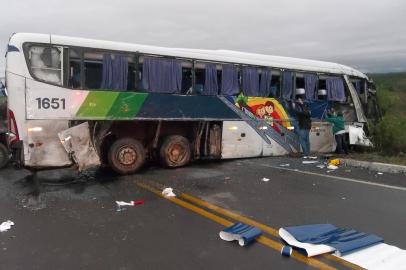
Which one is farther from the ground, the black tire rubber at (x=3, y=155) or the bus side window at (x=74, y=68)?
the bus side window at (x=74, y=68)

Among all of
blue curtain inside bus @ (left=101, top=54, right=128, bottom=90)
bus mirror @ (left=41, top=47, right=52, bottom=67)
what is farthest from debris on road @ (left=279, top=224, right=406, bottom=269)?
bus mirror @ (left=41, top=47, right=52, bottom=67)

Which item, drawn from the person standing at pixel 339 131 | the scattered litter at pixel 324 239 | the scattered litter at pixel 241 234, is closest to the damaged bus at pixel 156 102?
the person standing at pixel 339 131

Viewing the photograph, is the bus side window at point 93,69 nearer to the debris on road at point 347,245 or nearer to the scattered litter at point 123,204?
the scattered litter at point 123,204

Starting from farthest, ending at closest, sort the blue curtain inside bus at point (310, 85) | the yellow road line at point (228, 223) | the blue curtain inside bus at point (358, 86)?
the blue curtain inside bus at point (358, 86) < the blue curtain inside bus at point (310, 85) < the yellow road line at point (228, 223)

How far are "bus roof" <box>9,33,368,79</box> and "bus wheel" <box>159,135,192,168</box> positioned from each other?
2147 millimetres

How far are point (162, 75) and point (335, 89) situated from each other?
6332 millimetres

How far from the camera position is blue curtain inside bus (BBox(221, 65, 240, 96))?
468 inches

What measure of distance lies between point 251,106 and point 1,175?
6790 millimetres

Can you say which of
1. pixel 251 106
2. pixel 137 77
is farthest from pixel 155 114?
pixel 251 106

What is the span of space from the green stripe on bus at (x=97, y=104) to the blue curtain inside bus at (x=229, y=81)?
322 centimetres

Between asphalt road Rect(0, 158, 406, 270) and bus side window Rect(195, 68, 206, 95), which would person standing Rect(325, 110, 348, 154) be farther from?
bus side window Rect(195, 68, 206, 95)

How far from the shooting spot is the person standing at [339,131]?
548 inches

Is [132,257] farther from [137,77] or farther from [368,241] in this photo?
[137,77]

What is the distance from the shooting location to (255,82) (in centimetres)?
1252
